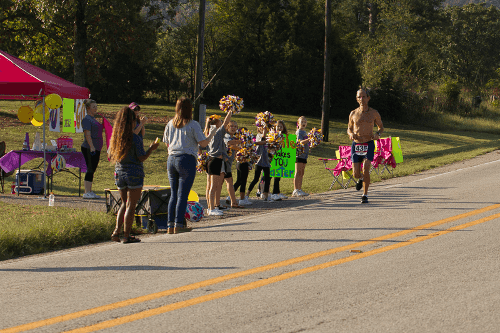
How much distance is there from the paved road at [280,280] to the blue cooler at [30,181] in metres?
6.08

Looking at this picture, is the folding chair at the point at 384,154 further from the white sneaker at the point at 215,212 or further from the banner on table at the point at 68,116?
the banner on table at the point at 68,116

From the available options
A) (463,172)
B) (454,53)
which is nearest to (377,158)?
(463,172)

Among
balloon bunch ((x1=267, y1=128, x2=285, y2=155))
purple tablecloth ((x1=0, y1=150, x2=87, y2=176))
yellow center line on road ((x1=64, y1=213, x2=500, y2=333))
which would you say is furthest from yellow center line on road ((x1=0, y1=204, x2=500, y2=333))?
purple tablecloth ((x1=0, y1=150, x2=87, y2=176))

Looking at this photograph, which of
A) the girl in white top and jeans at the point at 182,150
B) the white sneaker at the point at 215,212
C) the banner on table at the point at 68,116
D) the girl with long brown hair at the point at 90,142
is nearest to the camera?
the girl in white top and jeans at the point at 182,150

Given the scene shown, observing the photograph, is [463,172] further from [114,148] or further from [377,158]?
[114,148]

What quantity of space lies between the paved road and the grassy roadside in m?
0.67

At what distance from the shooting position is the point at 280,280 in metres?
5.83

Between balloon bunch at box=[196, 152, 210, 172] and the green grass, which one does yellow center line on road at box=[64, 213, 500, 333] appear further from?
balloon bunch at box=[196, 152, 210, 172]

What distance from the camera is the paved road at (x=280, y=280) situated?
4.68m

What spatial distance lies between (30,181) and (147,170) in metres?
6.94

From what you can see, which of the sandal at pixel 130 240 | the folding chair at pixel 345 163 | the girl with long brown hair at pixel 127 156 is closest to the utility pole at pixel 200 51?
the folding chair at pixel 345 163

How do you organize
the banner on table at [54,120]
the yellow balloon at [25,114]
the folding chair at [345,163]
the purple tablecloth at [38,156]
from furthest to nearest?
the banner on table at [54,120] < the yellow balloon at [25,114] < the folding chair at [345,163] < the purple tablecloth at [38,156]

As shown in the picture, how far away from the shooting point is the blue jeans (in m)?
8.31

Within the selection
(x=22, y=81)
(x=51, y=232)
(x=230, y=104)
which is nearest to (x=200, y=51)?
(x=22, y=81)
